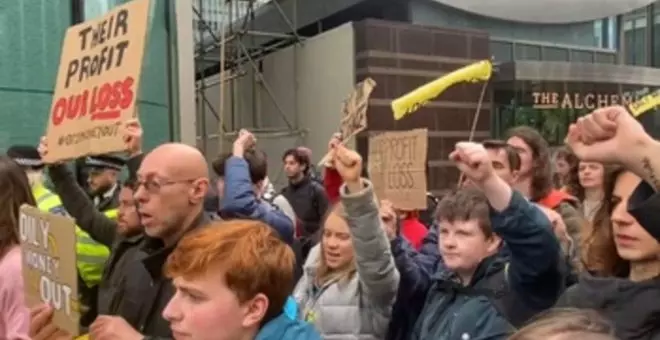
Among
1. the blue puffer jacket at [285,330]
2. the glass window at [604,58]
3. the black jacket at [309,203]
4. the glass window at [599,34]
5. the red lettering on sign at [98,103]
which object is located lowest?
the black jacket at [309,203]

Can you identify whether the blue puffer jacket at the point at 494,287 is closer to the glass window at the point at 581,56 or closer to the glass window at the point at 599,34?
the glass window at the point at 581,56

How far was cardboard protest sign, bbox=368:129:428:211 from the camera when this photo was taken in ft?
11.9

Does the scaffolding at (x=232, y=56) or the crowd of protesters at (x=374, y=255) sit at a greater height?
the scaffolding at (x=232, y=56)

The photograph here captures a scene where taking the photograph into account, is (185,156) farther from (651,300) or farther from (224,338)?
(651,300)

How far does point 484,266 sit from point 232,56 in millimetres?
13604

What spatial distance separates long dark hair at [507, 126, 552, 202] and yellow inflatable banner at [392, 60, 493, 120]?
0.51 m

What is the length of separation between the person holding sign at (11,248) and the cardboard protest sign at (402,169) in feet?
4.85

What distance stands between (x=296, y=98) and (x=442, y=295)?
12199 mm

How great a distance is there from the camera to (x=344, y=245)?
3.45 m

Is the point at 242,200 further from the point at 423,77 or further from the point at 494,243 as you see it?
the point at 423,77

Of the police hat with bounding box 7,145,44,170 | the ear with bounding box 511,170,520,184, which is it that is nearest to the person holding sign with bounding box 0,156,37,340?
the police hat with bounding box 7,145,44,170

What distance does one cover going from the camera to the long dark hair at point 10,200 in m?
3.04

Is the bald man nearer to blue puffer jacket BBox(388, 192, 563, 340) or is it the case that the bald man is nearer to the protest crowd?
the protest crowd

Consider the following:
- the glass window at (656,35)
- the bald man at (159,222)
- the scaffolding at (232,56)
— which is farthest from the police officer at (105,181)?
the glass window at (656,35)
